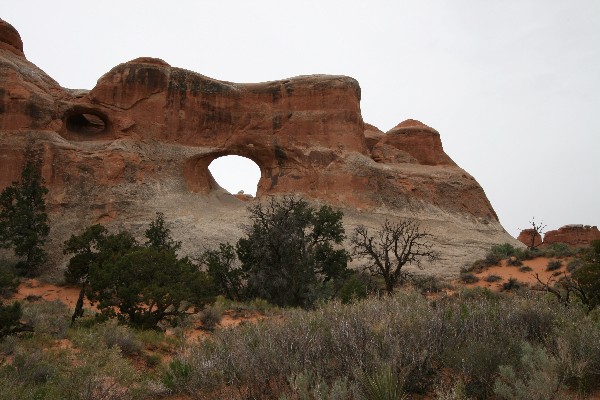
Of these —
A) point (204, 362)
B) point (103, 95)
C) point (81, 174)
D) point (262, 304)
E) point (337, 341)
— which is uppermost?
point (103, 95)

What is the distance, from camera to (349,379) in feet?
15.6

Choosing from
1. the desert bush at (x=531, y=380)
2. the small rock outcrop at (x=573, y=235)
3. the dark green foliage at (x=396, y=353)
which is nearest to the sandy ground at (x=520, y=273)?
the dark green foliage at (x=396, y=353)

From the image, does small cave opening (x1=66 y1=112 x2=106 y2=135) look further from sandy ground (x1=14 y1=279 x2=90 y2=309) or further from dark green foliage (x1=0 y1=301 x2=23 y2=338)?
dark green foliage (x1=0 y1=301 x2=23 y2=338)

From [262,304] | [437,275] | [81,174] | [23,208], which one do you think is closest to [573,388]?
[262,304]

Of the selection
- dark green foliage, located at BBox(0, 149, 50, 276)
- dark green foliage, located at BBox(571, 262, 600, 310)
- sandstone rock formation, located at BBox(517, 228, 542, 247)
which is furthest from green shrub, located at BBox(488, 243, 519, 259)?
sandstone rock formation, located at BBox(517, 228, 542, 247)

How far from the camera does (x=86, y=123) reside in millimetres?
36344

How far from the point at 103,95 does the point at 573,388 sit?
35423 mm

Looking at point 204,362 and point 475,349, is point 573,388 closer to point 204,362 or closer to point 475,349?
point 475,349

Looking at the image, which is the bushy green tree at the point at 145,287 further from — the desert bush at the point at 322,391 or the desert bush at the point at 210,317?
the desert bush at the point at 322,391

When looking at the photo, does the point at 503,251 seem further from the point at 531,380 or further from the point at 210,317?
the point at 531,380

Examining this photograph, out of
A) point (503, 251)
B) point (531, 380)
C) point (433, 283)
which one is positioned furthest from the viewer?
point (503, 251)

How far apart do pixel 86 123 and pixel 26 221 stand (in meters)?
12.7

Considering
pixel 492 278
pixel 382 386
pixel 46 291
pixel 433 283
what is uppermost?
pixel 382 386

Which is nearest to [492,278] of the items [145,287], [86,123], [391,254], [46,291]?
[391,254]
